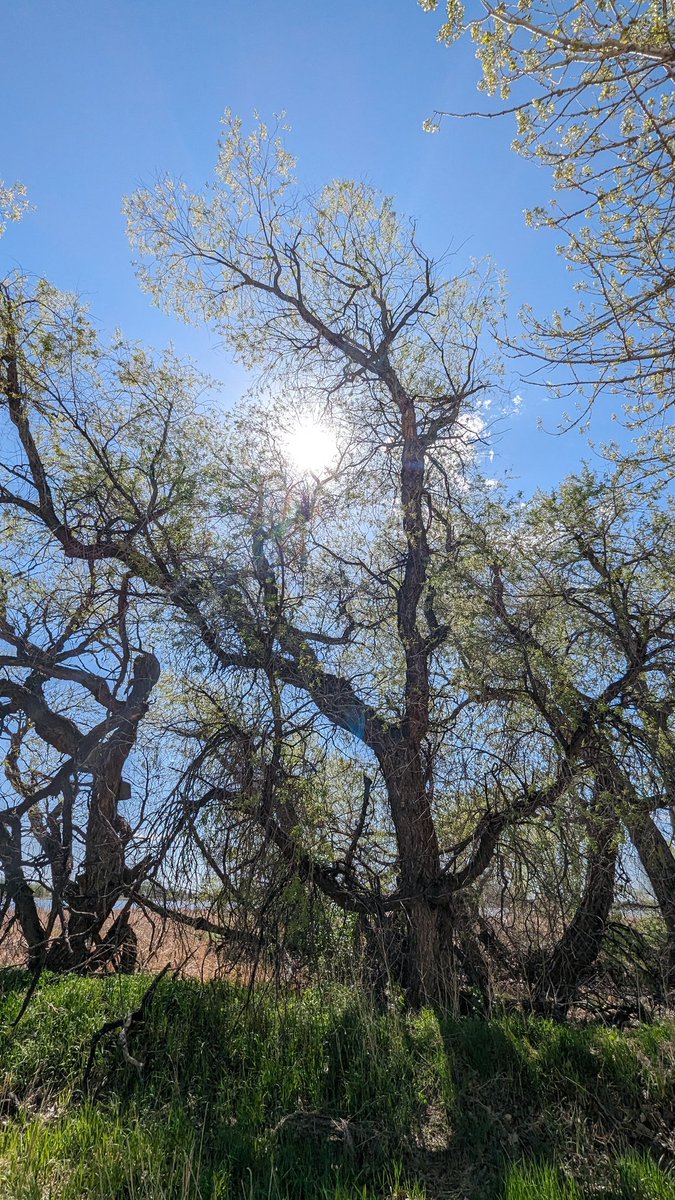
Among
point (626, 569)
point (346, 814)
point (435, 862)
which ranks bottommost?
point (435, 862)

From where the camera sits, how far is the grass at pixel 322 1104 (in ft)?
10.7

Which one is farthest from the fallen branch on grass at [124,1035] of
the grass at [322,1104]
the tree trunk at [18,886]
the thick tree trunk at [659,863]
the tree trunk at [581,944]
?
the thick tree trunk at [659,863]

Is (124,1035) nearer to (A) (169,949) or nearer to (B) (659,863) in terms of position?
(A) (169,949)

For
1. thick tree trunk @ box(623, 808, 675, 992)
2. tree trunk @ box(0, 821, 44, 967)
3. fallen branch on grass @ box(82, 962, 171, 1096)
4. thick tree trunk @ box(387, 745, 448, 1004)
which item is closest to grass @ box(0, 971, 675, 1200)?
fallen branch on grass @ box(82, 962, 171, 1096)

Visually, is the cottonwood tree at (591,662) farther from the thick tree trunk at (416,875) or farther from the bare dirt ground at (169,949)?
the bare dirt ground at (169,949)

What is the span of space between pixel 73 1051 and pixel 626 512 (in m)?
7.20

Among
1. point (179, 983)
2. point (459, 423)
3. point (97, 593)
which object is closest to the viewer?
point (179, 983)

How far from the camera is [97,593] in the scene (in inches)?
288

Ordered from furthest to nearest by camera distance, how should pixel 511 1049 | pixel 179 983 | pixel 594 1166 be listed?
pixel 179 983, pixel 511 1049, pixel 594 1166

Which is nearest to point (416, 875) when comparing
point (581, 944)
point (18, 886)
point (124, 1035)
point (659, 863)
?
point (581, 944)

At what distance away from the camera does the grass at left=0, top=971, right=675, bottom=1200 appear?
3271mm

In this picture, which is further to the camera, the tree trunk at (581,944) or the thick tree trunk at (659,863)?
the tree trunk at (581,944)

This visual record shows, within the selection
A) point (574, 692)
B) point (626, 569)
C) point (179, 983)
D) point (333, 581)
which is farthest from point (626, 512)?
point (179, 983)

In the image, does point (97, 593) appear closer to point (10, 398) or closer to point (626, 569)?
point (10, 398)
